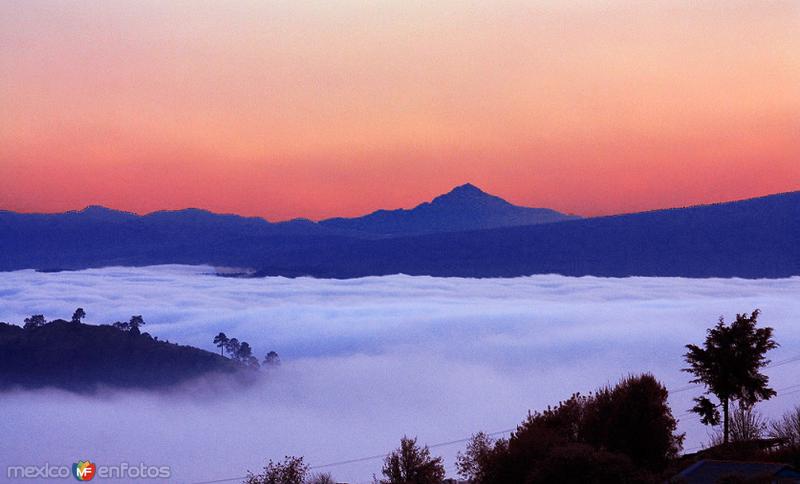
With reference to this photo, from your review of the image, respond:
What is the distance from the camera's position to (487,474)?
5894 cm

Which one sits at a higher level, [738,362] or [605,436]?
[738,362]

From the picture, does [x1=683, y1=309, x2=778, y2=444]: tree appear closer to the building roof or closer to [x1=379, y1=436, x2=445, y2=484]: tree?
the building roof

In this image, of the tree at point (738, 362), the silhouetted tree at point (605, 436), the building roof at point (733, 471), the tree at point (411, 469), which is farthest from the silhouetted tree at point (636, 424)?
the tree at point (411, 469)

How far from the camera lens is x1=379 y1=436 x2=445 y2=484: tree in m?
75.9

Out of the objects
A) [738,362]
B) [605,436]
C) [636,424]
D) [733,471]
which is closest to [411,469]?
[605,436]

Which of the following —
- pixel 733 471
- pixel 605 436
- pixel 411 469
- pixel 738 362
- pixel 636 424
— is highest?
pixel 738 362

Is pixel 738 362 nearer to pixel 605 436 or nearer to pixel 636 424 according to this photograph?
pixel 636 424

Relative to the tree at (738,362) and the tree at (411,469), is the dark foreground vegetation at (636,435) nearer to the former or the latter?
the tree at (738,362)

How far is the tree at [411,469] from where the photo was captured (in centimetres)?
7588

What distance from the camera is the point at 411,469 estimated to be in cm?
7756

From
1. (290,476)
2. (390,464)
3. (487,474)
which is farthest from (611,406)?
(290,476)

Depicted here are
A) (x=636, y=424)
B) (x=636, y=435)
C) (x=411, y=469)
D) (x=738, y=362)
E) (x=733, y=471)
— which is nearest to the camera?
(x=733, y=471)

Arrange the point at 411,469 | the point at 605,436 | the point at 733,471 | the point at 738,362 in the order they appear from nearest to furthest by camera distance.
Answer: the point at 733,471 → the point at 605,436 → the point at 738,362 → the point at 411,469

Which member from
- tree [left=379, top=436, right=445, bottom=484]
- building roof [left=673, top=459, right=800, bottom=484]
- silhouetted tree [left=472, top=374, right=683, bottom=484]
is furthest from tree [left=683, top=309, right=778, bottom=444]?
tree [left=379, top=436, right=445, bottom=484]
